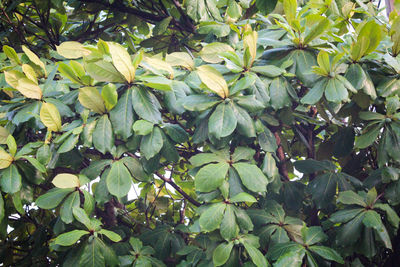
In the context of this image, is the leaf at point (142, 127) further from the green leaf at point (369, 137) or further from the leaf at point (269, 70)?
the green leaf at point (369, 137)

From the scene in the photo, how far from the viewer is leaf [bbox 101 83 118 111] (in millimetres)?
1186

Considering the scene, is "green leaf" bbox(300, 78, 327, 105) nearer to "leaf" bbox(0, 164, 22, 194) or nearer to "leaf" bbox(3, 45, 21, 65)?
"leaf" bbox(0, 164, 22, 194)

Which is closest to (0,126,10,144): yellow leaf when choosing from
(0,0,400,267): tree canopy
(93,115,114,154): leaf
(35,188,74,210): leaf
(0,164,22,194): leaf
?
(0,0,400,267): tree canopy

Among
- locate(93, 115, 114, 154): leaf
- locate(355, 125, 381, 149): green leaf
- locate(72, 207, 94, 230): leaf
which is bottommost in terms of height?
locate(72, 207, 94, 230): leaf

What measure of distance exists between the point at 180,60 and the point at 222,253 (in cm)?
70

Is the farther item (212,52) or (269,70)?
(212,52)

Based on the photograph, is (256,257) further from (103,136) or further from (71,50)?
(71,50)

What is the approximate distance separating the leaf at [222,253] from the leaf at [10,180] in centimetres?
63

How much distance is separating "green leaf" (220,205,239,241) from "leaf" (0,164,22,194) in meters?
0.63

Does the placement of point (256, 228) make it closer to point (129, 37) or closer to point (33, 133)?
point (33, 133)

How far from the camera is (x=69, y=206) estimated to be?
4.09 feet

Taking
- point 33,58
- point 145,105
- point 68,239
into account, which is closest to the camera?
point 68,239

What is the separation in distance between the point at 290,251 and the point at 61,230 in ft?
2.47

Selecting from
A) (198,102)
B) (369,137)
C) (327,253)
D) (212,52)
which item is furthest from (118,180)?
(369,137)
